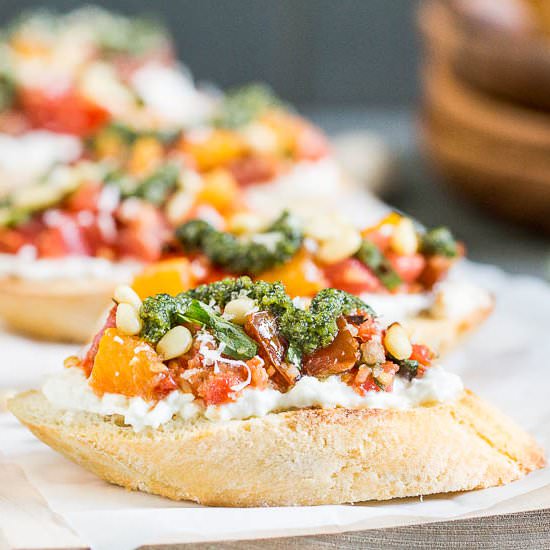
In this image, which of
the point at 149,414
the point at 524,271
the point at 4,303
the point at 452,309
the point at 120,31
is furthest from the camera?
the point at 120,31

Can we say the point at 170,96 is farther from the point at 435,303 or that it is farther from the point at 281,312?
the point at 281,312

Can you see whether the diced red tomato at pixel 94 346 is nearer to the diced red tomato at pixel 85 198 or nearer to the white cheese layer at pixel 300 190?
the diced red tomato at pixel 85 198

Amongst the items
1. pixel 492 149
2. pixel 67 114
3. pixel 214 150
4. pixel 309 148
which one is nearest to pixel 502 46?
pixel 492 149

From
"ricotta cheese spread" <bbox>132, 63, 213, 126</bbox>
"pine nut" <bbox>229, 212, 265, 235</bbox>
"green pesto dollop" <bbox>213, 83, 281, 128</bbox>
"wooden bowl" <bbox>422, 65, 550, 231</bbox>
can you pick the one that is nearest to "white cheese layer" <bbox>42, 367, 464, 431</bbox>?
"pine nut" <bbox>229, 212, 265, 235</bbox>

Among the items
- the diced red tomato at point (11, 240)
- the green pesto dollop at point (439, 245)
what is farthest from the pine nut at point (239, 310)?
the diced red tomato at point (11, 240)

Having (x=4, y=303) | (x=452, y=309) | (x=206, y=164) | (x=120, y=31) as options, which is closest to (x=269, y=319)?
(x=452, y=309)

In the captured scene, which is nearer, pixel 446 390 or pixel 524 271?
pixel 446 390

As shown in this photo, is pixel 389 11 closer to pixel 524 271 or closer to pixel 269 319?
pixel 524 271
